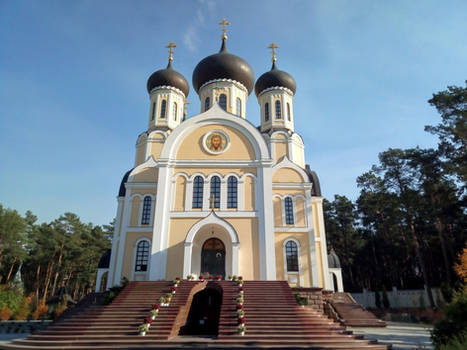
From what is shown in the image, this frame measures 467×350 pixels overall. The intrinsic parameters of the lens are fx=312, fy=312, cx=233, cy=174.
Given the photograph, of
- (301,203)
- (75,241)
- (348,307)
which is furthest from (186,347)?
(75,241)

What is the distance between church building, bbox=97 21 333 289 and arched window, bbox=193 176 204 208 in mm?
47

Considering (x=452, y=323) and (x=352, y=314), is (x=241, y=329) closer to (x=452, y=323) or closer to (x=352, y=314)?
(x=452, y=323)

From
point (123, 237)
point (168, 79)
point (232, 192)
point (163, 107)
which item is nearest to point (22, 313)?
point (123, 237)

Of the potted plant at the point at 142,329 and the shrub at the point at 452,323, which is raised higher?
the shrub at the point at 452,323

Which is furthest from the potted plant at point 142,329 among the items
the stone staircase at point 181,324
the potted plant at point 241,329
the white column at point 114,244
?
the white column at point 114,244

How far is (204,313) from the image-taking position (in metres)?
13.4

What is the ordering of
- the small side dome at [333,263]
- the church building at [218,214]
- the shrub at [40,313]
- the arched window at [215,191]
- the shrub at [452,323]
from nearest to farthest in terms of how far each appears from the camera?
the shrub at [452,323], the church building at [218,214], the arched window at [215,191], the shrub at [40,313], the small side dome at [333,263]

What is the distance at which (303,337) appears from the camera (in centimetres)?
930

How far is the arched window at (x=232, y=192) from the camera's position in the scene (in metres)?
16.4

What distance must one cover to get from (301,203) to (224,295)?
7.52m

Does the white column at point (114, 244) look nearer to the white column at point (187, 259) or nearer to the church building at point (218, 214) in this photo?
the church building at point (218, 214)

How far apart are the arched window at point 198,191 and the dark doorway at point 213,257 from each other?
1991 mm

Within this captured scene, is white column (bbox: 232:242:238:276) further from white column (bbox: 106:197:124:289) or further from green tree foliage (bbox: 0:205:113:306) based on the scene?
green tree foliage (bbox: 0:205:113:306)

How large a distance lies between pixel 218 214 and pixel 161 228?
2.91 m
